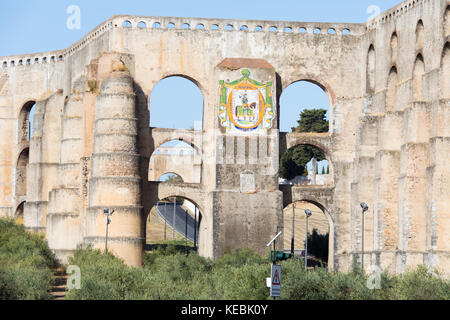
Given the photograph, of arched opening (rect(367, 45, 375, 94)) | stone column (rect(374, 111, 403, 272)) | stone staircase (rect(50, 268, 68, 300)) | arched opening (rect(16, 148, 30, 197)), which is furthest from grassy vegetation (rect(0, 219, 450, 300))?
arched opening (rect(16, 148, 30, 197))

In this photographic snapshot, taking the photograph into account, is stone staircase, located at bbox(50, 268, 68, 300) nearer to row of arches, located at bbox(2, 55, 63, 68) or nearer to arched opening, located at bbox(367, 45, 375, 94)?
row of arches, located at bbox(2, 55, 63, 68)

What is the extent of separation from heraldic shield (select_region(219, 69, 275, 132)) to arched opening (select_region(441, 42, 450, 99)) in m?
10.1

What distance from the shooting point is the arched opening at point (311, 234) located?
57.5 metres

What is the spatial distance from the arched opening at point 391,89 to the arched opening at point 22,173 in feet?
83.2

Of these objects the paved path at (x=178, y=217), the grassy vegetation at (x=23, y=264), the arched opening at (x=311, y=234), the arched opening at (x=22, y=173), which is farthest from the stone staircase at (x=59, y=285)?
the paved path at (x=178, y=217)

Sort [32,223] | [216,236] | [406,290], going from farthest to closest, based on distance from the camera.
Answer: [32,223]
[216,236]
[406,290]

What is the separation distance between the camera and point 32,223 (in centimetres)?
6384

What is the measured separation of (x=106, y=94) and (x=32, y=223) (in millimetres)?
12601

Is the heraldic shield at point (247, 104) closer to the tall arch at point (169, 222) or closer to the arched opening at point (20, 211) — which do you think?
the tall arch at point (169, 222)

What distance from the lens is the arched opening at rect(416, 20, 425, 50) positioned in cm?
5148
